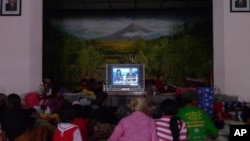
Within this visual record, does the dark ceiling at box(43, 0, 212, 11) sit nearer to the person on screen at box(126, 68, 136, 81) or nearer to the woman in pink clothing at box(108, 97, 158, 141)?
the person on screen at box(126, 68, 136, 81)

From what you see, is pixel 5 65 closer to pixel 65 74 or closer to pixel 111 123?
pixel 111 123

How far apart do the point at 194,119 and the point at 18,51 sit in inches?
151

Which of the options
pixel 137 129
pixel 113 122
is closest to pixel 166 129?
pixel 137 129

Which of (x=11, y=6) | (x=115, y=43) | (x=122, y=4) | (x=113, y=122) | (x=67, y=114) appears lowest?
(x=113, y=122)

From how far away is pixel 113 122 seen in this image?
5.70 metres

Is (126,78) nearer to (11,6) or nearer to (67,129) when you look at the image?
(11,6)

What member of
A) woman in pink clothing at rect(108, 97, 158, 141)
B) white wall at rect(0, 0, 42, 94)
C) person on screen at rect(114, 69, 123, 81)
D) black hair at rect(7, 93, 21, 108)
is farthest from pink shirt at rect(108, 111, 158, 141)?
white wall at rect(0, 0, 42, 94)

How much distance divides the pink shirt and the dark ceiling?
24.8ft

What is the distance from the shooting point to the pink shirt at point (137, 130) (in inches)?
151

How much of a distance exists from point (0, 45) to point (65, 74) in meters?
5.18

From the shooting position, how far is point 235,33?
22.3 ft

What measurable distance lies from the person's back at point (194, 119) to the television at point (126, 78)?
9.57 ft

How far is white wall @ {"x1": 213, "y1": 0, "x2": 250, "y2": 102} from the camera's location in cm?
680

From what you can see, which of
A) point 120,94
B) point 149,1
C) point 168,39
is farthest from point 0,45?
point 168,39
